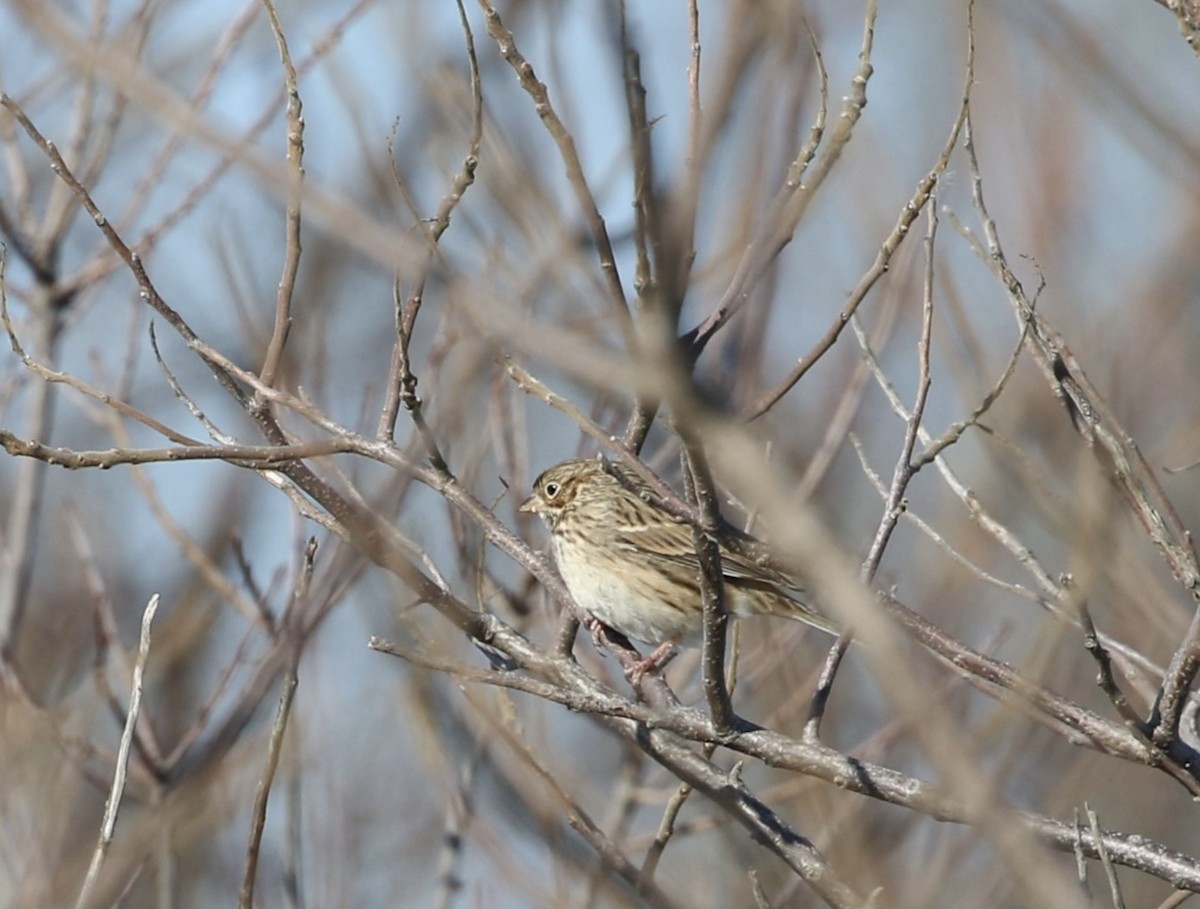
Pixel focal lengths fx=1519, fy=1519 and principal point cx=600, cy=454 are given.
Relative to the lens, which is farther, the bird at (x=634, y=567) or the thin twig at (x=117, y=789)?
the bird at (x=634, y=567)

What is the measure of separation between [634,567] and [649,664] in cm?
116

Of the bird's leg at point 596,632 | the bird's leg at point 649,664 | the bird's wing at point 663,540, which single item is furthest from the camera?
the bird's wing at point 663,540

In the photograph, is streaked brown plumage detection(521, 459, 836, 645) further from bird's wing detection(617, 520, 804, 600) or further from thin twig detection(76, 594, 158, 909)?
thin twig detection(76, 594, 158, 909)

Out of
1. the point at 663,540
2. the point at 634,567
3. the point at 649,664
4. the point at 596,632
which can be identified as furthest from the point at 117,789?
the point at 663,540

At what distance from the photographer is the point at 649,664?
489cm

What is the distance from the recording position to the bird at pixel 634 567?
559 cm

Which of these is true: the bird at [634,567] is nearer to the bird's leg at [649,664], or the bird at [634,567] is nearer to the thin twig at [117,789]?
the bird's leg at [649,664]

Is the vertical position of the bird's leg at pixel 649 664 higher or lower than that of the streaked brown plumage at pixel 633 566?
lower

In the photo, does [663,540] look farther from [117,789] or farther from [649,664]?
[117,789]

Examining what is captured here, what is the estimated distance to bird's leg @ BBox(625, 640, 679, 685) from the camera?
480 cm

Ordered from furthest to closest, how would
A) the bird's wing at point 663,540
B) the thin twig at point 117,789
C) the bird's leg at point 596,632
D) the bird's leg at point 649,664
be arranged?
the bird's wing at point 663,540
the bird's leg at point 596,632
the bird's leg at point 649,664
the thin twig at point 117,789

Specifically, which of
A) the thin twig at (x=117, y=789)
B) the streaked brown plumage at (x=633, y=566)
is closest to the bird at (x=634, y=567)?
the streaked brown plumage at (x=633, y=566)

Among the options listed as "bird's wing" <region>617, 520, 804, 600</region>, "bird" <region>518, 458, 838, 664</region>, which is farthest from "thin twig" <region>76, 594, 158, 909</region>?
"bird's wing" <region>617, 520, 804, 600</region>

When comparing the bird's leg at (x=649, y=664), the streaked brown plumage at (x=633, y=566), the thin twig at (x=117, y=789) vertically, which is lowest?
the thin twig at (x=117, y=789)
